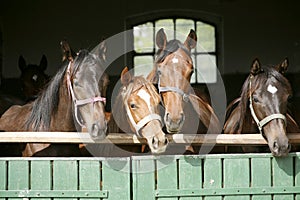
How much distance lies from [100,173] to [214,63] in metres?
6.00

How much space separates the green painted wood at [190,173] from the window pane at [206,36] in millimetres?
5775

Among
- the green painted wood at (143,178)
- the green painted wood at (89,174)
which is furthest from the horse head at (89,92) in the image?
the green painted wood at (143,178)

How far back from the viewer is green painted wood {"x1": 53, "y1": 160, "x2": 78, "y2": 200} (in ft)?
11.9

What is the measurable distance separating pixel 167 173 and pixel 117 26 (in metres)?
5.55

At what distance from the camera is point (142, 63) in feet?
31.0

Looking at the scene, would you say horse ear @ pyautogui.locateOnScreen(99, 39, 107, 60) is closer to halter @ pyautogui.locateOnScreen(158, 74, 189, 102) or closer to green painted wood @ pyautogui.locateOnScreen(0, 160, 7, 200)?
halter @ pyautogui.locateOnScreen(158, 74, 189, 102)

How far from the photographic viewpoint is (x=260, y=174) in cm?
371

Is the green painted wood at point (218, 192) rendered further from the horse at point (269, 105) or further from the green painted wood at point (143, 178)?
the horse at point (269, 105)

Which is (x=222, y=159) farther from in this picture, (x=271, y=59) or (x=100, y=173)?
(x=271, y=59)

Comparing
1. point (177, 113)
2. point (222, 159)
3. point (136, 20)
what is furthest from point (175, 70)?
point (136, 20)

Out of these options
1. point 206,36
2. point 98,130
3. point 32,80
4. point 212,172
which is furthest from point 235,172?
point 206,36

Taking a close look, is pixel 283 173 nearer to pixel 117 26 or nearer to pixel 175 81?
pixel 175 81

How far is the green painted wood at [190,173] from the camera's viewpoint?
3.68 metres

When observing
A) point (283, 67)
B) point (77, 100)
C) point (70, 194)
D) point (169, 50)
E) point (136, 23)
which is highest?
point (136, 23)
